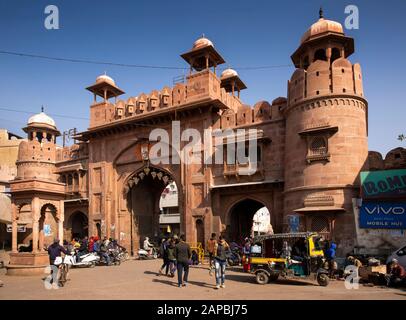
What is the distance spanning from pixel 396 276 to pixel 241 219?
12241 mm

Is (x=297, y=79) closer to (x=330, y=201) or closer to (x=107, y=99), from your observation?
(x=330, y=201)

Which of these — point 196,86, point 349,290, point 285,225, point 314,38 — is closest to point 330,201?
point 285,225

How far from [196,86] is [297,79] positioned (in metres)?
6.30

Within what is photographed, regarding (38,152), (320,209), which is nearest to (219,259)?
(320,209)

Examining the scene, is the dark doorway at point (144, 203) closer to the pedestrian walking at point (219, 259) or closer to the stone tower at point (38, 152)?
the stone tower at point (38, 152)

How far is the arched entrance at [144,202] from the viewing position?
77.7 feet

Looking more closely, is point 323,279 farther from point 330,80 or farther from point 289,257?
point 330,80

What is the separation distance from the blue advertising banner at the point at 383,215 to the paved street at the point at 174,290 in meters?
3.88

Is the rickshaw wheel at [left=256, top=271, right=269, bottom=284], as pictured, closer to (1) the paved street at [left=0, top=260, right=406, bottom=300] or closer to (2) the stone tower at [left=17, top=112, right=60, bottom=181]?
(1) the paved street at [left=0, top=260, right=406, bottom=300]

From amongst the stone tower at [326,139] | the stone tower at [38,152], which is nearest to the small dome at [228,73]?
the stone tower at [326,139]

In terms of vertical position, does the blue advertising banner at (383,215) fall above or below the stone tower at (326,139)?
below

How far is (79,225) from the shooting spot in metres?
29.2

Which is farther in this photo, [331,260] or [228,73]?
[228,73]

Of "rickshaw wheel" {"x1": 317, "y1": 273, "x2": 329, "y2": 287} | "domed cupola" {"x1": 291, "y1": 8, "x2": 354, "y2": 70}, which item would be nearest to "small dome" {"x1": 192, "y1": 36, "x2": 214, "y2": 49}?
"domed cupola" {"x1": 291, "y1": 8, "x2": 354, "y2": 70}
